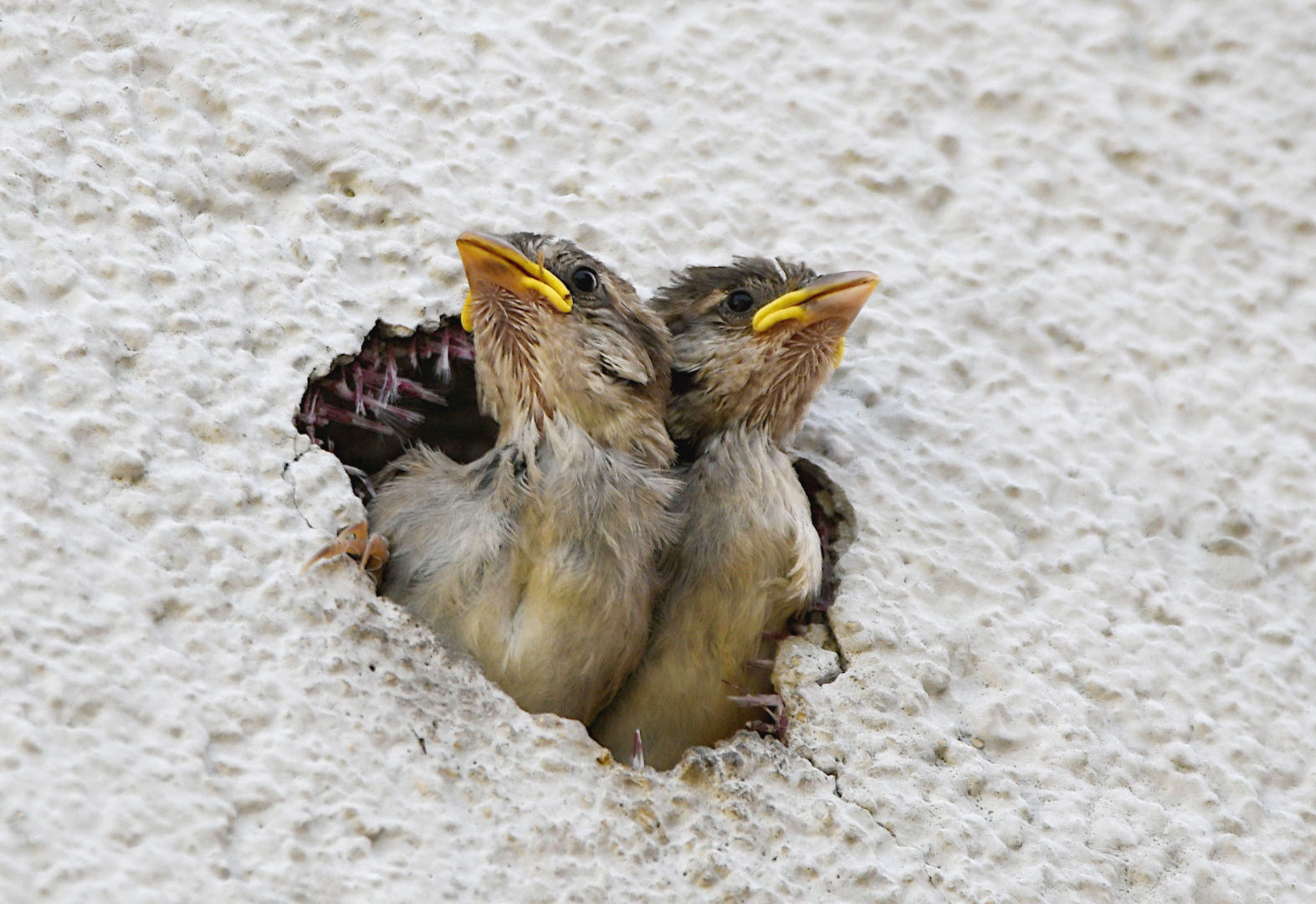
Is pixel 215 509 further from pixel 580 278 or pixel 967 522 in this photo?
pixel 967 522

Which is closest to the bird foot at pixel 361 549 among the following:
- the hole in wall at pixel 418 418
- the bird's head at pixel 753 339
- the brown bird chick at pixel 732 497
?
the hole in wall at pixel 418 418

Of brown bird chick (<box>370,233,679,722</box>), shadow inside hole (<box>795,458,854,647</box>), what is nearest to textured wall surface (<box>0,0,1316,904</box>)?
shadow inside hole (<box>795,458,854,647</box>)

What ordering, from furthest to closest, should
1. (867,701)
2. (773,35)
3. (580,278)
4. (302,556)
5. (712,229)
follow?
(773,35) → (712,229) → (580,278) → (867,701) → (302,556)

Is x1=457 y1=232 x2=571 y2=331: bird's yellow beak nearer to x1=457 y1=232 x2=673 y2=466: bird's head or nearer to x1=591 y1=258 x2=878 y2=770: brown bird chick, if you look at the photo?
x1=457 y1=232 x2=673 y2=466: bird's head

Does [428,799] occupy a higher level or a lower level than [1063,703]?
lower

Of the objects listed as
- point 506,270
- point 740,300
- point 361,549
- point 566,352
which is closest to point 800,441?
point 740,300

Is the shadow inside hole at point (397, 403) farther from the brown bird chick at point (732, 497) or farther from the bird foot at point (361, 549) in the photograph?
the brown bird chick at point (732, 497)

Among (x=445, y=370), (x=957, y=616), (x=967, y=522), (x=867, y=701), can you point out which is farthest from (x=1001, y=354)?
(x=445, y=370)
